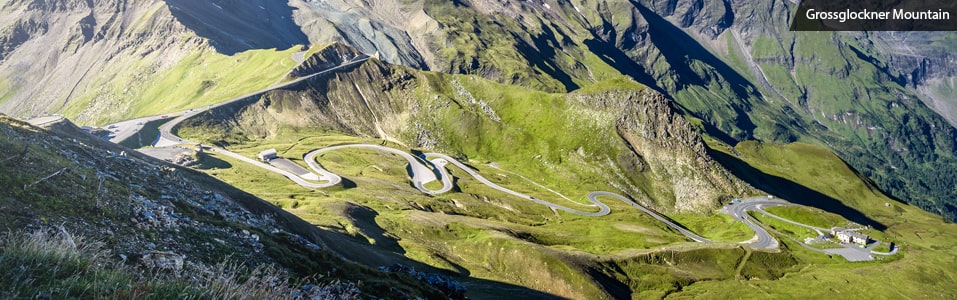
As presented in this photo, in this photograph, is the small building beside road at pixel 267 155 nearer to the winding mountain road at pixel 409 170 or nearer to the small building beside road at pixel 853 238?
the winding mountain road at pixel 409 170

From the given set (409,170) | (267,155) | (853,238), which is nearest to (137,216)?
(267,155)

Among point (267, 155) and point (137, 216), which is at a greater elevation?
point (137, 216)

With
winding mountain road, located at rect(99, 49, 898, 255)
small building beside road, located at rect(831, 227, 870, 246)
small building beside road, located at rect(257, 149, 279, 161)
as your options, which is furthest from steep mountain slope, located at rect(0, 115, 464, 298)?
small building beside road, located at rect(831, 227, 870, 246)

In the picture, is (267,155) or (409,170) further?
(409,170)

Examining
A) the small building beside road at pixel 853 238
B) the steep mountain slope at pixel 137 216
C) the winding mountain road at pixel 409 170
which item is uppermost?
the steep mountain slope at pixel 137 216

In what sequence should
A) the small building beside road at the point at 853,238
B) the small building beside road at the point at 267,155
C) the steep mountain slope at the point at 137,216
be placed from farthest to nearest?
the small building beside road at the point at 853,238 → the small building beside road at the point at 267,155 → the steep mountain slope at the point at 137,216

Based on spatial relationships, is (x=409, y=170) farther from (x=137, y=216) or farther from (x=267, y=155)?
(x=137, y=216)

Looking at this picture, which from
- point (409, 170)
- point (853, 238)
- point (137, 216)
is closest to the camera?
point (137, 216)

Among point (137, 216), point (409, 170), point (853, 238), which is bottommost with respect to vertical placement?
point (853, 238)

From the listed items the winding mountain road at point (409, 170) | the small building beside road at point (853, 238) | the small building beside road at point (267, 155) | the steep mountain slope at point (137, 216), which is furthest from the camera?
the small building beside road at point (853, 238)

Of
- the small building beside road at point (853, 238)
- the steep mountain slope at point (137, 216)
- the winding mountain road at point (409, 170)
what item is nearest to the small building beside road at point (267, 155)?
the winding mountain road at point (409, 170)

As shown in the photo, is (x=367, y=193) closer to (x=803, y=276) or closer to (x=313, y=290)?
(x=313, y=290)

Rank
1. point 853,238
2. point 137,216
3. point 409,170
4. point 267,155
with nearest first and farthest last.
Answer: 1. point 137,216
2. point 267,155
3. point 409,170
4. point 853,238
